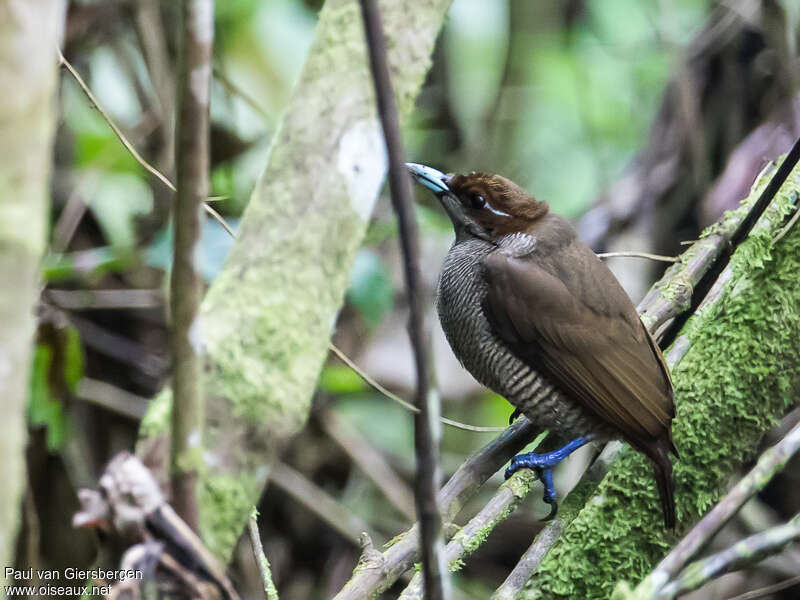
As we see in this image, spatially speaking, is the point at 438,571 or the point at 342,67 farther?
the point at 342,67

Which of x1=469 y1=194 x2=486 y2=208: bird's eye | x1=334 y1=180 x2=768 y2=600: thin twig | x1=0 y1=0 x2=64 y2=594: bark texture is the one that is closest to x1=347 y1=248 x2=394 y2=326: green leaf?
x1=469 y1=194 x2=486 y2=208: bird's eye

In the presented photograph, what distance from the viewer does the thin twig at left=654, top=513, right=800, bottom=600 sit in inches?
55.9

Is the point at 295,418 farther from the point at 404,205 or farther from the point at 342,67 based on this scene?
the point at 342,67

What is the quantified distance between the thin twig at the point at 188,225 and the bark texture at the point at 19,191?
0.18 metres

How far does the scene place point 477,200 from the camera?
3277mm

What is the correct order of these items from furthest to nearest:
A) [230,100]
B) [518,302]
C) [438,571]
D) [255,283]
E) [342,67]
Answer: [230,100], [518,302], [342,67], [255,283], [438,571]

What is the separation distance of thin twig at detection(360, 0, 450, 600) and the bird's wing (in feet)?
4.87

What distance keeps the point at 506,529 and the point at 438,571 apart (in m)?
3.52

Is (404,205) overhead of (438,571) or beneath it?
overhead

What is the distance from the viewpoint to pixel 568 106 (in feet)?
20.2

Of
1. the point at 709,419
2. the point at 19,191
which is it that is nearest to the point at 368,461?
the point at 709,419

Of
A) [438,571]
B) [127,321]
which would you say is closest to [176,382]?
[438,571]

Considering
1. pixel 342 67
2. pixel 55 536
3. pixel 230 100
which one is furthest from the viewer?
pixel 230 100

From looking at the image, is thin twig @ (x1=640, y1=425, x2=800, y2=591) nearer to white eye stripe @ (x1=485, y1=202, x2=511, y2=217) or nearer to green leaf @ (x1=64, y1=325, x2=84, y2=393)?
white eye stripe @ (x1=485, y1=202, x2=511, y2=217)
